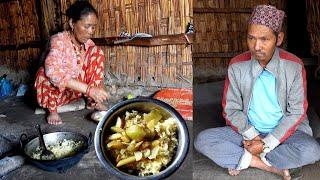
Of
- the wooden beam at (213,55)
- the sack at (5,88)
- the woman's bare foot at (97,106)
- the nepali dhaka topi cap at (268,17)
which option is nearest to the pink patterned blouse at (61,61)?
the woman's bare foot at (97,106)

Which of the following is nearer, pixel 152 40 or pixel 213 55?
pixel 152 40

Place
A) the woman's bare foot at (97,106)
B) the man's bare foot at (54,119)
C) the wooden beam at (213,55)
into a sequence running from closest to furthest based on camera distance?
the man's bare foot at (54,119) < the woman's bare foot at (97,106) < the wooden beam at (213,55)

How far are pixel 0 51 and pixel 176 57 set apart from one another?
2922 mm

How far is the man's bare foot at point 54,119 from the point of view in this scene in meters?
3.43

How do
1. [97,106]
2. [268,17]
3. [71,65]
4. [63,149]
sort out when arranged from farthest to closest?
[97,106], [71,65], [63,149], [268,17]

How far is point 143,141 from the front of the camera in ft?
6.48

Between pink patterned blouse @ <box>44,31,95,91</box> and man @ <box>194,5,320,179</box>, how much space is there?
1.43 metres

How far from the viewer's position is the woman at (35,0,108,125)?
3213 millimetres

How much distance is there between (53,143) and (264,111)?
62.4 inches

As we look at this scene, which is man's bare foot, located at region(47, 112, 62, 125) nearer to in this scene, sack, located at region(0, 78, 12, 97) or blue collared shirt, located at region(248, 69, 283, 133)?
sack, located at region(0, 78, 12, 97)

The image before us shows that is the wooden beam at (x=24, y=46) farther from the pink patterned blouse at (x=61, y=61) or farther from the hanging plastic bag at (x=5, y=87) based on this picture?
the pink patterned blouse at (x=61, y=61)

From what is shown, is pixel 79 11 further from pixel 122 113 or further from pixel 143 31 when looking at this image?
pixel 122 113

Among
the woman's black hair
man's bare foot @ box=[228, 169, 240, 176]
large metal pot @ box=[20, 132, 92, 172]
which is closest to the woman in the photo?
the woman's black hair

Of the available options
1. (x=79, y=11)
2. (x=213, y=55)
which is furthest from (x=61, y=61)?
(x=213, y=55)
